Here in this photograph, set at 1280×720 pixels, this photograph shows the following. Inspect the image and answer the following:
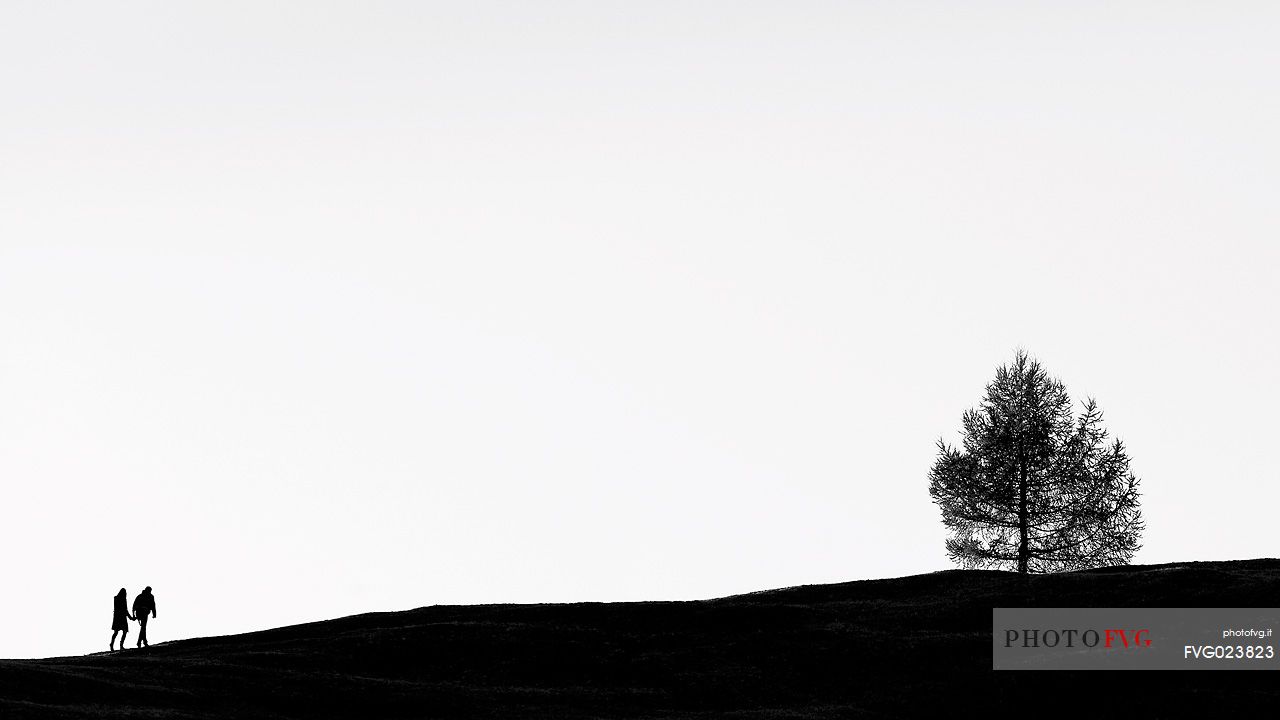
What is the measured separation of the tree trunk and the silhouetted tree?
46 millimetres

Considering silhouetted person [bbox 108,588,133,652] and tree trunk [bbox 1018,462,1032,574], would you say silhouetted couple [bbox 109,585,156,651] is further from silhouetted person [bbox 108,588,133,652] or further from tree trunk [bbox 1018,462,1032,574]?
tree trunk [bbox 1018,462,1032,574]

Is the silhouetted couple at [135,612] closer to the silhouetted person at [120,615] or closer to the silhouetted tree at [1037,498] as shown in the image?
the silhouetted person at [120,615]

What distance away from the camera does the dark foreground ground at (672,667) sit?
32.8 meters

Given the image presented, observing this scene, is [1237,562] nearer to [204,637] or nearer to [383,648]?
[383,648]

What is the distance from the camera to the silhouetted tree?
6125 cm

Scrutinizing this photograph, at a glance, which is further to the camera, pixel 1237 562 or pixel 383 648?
pixel 1237 562

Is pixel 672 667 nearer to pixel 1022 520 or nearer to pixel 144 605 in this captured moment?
pixel 144 605

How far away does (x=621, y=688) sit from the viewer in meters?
37.2

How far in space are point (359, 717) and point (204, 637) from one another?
63.9 feet

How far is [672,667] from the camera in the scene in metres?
39.4

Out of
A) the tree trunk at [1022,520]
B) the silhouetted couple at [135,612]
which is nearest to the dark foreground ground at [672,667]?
the silhouetted couple at [135,612]

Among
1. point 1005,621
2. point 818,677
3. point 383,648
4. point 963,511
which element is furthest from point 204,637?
point 963,511

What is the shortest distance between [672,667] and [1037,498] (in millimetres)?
28076

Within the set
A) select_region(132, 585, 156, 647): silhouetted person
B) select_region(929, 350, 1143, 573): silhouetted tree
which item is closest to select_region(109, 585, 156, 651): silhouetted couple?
select_region(132, 585, 156, 647): silhouetted person
